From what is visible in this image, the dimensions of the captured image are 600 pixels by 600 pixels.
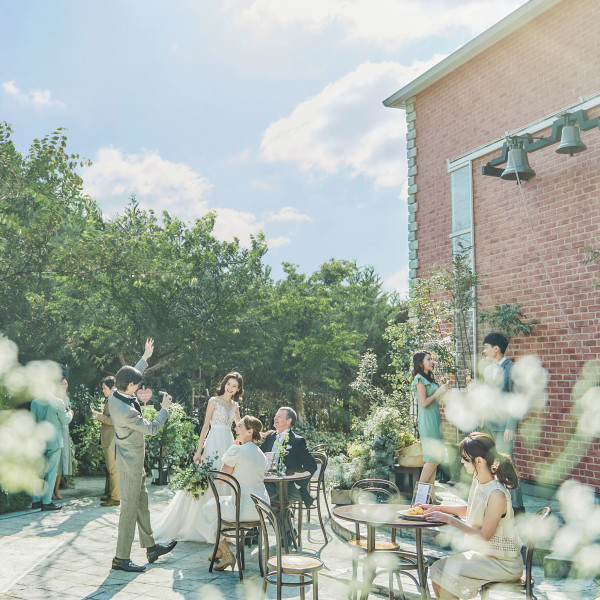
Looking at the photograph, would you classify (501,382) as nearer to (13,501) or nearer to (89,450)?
(13,501)

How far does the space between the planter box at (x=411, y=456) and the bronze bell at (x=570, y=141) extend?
4165 mm

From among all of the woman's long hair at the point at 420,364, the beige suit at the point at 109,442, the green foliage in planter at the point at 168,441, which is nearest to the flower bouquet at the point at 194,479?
the woman's long hair at the point at 420,364

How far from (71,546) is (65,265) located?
20.2ft

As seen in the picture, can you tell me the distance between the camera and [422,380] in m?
6.78

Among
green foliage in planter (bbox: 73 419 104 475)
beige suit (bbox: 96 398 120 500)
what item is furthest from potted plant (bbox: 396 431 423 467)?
green foliage in planter (bbox: 73 419 104 475)

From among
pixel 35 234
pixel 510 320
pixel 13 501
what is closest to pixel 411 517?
pixel 510 320

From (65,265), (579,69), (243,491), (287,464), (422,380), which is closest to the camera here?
(243,491)

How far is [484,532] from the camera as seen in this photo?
3.59 m

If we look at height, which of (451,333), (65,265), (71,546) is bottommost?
(71,546)

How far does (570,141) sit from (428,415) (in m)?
3.78

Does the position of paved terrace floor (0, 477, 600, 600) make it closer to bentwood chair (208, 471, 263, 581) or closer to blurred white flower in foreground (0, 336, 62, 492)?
bentwood chair (208, 471, 263, 581)

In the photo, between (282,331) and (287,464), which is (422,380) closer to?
(287,464)

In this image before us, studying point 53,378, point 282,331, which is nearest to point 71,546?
point 53,378

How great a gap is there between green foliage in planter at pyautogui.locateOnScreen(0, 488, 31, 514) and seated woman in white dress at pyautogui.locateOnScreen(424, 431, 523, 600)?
6.46m
